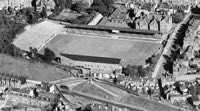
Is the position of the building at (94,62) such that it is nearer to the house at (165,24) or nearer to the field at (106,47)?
the field at (106,47)

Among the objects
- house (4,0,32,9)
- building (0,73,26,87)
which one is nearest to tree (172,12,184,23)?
house (4,0,32,9)

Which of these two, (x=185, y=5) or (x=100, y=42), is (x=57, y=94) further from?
(x=185, y=5)

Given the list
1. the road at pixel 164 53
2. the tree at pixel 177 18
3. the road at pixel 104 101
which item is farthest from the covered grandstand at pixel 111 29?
the road at pixel 104 101

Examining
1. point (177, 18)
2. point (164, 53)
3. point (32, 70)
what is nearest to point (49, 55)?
point (32, 70)

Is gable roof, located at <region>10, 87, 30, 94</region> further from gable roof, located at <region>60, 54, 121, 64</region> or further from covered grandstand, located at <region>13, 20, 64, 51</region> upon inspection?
covered grandstand, located at <region>13, 20, 64, 51</region>

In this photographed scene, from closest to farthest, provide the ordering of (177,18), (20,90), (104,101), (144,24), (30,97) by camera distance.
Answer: (30,97) → (104,101) → (20,90) → (144,24) → (177,18)

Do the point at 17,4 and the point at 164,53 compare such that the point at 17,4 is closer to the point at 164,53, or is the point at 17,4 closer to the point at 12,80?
the point at 12,80
